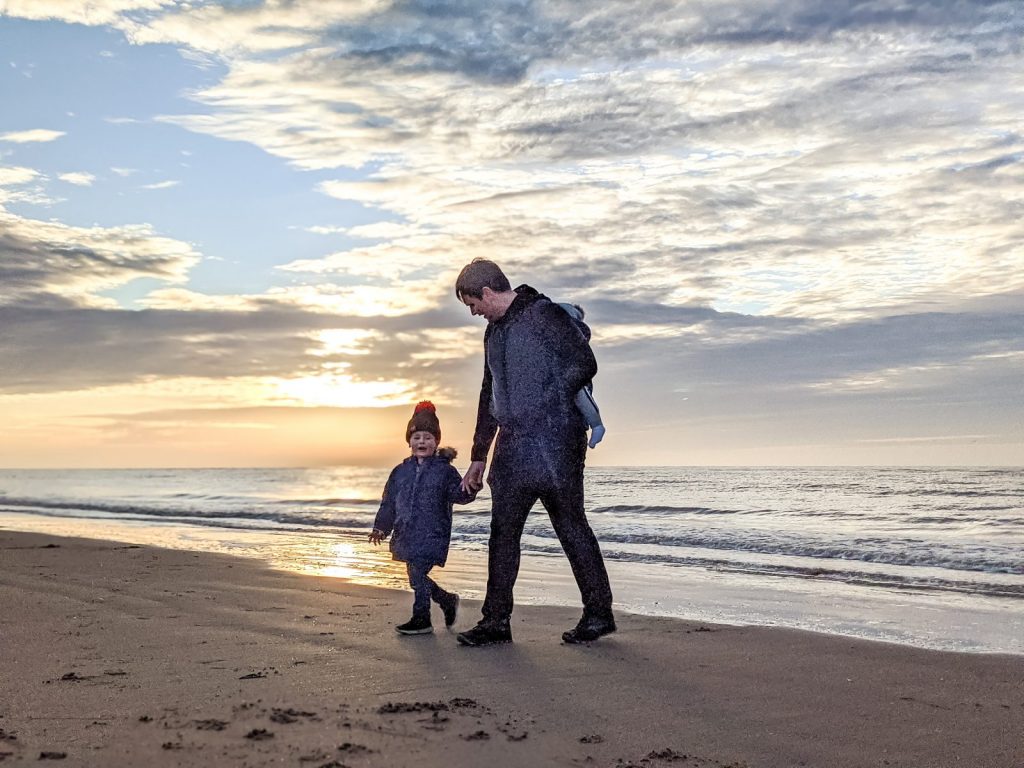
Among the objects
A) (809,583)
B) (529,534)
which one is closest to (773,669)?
(809,583)

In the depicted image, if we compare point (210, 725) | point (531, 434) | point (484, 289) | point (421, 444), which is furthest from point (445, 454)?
point (210, 725)

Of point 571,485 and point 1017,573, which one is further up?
point 571,485

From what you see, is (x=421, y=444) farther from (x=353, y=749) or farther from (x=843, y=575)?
(x=843, y=575)

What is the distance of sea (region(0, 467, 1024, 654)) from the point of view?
7312 mm

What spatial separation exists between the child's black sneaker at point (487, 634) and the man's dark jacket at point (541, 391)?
848mm

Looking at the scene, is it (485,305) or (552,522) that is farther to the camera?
(485,305)

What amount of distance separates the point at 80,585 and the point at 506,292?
4.99 meters

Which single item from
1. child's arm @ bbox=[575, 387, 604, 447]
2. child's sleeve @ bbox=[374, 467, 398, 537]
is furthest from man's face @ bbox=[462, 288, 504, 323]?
child's sleeve @ bbox=[374, 467, 398, 537]

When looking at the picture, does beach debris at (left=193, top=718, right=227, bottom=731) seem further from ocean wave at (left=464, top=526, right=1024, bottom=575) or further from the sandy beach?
ocean wave at (left=464, top=526, right=1024, bottom=575)

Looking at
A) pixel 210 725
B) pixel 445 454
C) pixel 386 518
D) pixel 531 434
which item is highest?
pixel 531 434

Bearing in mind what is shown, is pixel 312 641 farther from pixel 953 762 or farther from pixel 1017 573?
pixel 1017 573

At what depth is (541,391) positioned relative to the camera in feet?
17.6

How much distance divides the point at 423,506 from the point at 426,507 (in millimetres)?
20

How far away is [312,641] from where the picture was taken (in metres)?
5.36
